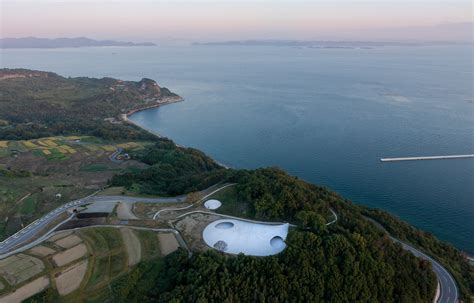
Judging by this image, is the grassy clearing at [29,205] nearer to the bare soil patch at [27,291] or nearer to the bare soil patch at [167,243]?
the bare soil patch at [27,291]

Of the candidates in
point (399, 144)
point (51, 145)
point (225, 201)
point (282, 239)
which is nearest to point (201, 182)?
point (225, 201)

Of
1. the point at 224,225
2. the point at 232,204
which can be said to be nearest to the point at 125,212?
the point at 224,225

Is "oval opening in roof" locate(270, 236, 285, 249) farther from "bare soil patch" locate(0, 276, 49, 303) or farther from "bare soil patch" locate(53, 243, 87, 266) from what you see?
"bare soil patch" locate(0, 276, 49, 303)

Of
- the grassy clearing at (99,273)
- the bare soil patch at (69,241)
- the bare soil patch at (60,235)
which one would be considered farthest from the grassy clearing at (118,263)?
the bare soil patch at (60,235)

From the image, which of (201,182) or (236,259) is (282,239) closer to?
(236,259)

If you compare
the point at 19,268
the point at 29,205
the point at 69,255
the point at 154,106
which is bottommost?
the point at 154,106

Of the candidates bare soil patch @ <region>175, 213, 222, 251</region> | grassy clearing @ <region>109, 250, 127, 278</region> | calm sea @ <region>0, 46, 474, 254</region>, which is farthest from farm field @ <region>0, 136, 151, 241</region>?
→ calm sea @ <region>0, 46, 474, 254</region>

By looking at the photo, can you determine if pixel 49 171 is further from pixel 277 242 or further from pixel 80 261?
pixel 277 242
